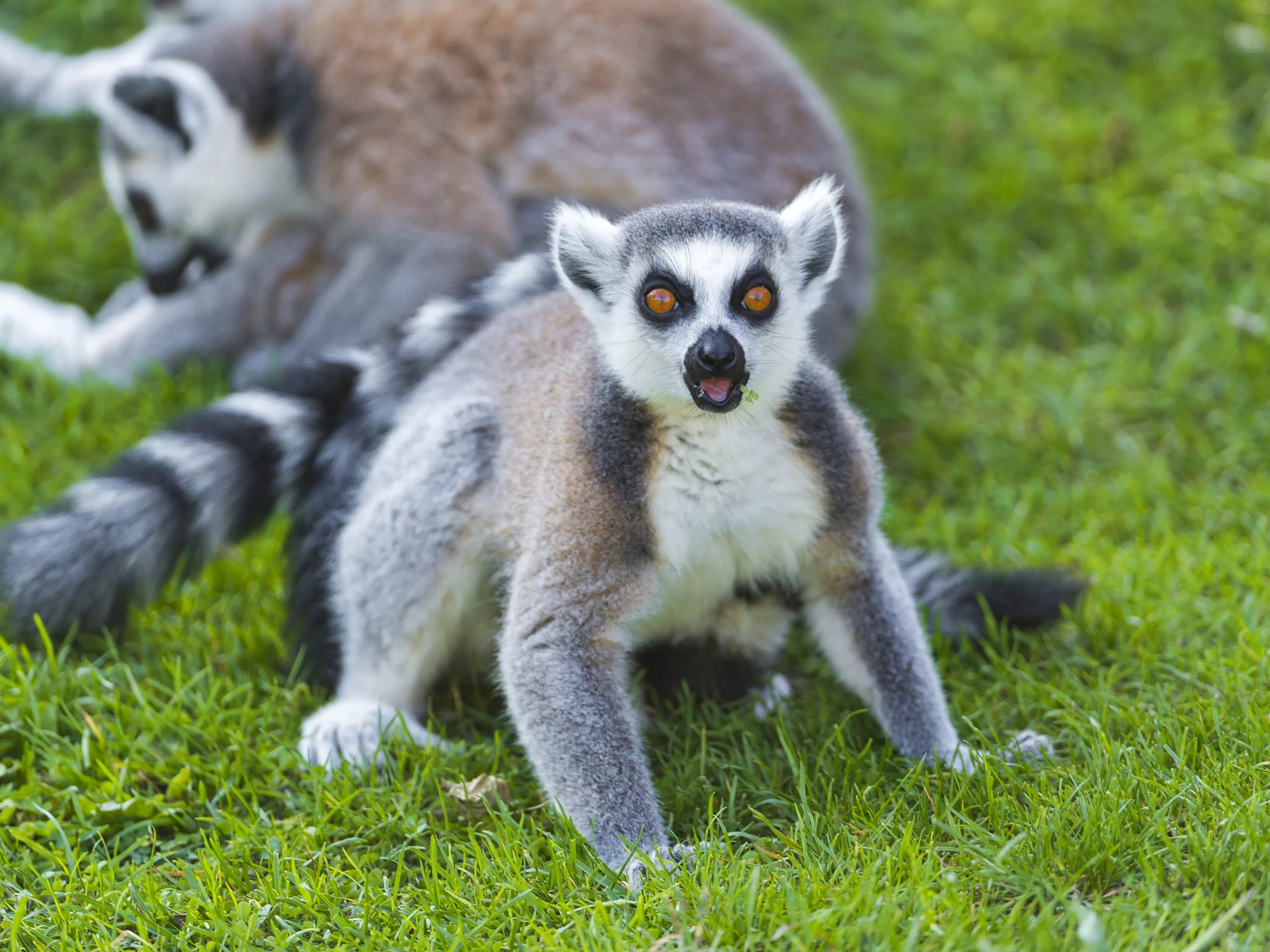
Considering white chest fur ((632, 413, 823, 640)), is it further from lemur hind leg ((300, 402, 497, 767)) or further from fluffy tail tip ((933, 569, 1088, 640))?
fluffy tail tip ((933, 569, 1088, 640))

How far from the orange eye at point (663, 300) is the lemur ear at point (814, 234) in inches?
13.5

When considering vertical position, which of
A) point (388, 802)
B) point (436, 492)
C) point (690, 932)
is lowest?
point (388, 802)

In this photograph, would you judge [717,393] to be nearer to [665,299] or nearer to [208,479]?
[665,299]

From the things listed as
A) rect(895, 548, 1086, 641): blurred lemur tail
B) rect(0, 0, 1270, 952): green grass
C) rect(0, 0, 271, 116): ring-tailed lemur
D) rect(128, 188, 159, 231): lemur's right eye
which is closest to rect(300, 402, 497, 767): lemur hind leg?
rect(0, 0, 1270, 952): green grass

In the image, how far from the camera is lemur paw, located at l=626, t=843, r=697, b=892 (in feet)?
8.86

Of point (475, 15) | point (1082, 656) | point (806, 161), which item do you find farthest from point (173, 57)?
point (1082, 656)

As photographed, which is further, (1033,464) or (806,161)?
(806,161)

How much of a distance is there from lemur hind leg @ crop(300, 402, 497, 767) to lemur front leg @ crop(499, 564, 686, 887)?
0.38m

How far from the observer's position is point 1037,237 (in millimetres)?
6133

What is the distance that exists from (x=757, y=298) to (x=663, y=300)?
8.0 inches

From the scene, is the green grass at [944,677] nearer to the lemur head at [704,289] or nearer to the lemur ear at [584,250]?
the lemur head at [704,289]

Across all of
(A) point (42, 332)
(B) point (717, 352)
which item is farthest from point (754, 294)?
(A) point (42, 332)

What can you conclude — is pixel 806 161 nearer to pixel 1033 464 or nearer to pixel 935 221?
pixel 935 221

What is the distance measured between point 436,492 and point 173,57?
11.3 ft
